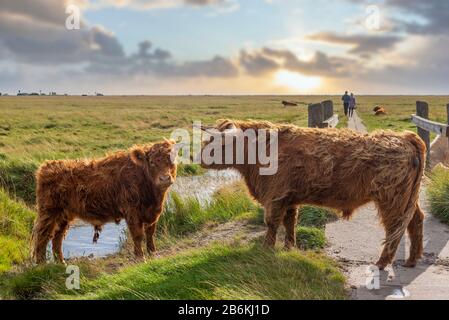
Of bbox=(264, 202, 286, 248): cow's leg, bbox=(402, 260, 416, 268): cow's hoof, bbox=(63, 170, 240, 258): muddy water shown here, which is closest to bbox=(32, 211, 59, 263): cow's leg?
bbox=(63, 170, 240, 258): muddy water

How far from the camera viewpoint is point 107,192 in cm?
722

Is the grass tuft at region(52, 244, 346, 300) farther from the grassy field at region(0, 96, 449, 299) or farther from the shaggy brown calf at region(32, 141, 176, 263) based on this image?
the shaggy brown calf at region(32, 141, 176, 263)

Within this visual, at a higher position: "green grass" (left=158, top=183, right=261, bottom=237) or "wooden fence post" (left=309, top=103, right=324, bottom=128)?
"wooden fence post" (left=309, top=103, right=324, bottom=128)

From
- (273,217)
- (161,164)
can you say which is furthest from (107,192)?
(273,217)

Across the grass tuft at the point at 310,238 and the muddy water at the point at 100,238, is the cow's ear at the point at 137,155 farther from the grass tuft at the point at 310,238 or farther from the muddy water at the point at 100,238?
the grass tuft at the point at 310,238

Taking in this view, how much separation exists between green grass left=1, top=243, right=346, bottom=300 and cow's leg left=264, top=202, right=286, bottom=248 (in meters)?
0.17

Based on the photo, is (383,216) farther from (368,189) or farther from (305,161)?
(305,161)

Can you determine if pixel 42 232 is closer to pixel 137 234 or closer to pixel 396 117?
pixel 137 234

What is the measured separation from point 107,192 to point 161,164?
1036mm

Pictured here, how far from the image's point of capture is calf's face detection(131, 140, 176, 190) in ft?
21.5

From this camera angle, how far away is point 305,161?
5828 millimetres

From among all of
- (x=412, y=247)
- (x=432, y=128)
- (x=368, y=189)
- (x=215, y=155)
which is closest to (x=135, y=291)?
(x=215, y=155)
